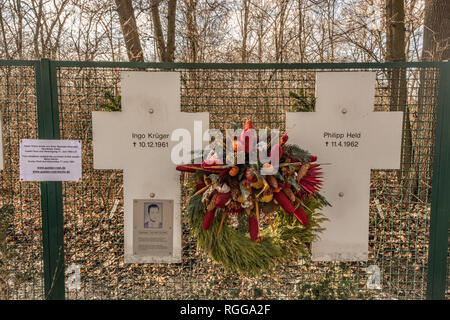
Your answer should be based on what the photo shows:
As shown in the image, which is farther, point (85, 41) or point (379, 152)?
point (85, 41)

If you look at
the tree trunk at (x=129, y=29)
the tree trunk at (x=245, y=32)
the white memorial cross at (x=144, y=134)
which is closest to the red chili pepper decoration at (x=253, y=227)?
the white memorial cross at (x=144, y=134)

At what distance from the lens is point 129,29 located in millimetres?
5223

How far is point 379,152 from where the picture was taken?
2.50m

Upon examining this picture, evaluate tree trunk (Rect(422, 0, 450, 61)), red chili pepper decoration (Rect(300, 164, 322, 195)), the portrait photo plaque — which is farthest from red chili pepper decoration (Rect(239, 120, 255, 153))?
tree trunk (Rect(422, 0, 450, 61))

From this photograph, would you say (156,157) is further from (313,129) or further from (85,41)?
(85,41)

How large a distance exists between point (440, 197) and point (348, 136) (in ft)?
2.85

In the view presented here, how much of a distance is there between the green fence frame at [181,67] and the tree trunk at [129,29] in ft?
9.16

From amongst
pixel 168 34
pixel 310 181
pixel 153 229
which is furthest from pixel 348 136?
pixel 168 34

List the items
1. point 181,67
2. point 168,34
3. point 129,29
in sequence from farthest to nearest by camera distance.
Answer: point 168,34 → point 129,29 → point 181,67

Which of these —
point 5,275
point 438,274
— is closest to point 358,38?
point 438,274

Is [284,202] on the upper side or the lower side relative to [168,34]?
lower

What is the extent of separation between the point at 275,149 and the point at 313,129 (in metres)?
0.52

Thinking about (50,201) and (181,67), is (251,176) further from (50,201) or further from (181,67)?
(50,201)

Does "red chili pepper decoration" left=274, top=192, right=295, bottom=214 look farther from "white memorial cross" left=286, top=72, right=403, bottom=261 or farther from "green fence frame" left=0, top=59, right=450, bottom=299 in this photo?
"green fence frame" left=0, top=59, right=450, bottom=299
